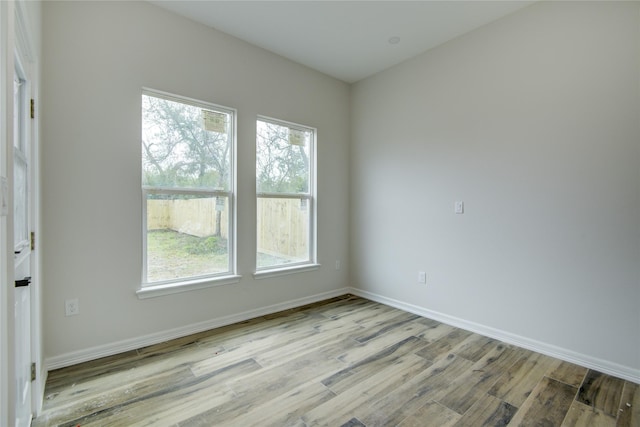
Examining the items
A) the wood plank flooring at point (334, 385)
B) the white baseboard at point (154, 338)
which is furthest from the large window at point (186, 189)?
the wood plank flooring at point (334, 385)

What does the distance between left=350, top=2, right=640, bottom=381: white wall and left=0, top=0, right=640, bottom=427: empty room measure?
16mm

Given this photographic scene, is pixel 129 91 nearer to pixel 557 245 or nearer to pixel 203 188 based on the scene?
pixel 203 188

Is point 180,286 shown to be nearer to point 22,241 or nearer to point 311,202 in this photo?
point 22,241

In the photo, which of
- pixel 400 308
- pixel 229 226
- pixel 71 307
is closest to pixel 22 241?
pixel 71 307

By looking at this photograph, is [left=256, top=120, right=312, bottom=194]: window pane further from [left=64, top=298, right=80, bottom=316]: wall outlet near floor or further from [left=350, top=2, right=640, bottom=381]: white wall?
[left=64, top=298, right=80, bottom=316]: wall outlet near floor

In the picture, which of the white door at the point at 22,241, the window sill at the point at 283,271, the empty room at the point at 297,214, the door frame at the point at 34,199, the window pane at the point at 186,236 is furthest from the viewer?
the window sill at the point at 283,271

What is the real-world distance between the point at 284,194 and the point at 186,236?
1.17m

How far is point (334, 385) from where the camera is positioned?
80.0 inches

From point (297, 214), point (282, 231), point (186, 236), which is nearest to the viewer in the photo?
point (186, 236)

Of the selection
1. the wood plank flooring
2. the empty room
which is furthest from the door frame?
the wood plank flooring

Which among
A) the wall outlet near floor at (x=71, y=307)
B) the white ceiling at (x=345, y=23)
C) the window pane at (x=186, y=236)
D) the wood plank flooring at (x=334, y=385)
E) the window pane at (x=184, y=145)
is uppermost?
the white ceiling at (x=345, y=23)

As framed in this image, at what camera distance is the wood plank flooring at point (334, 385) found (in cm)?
173

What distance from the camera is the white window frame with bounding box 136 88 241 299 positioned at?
2.55 meters

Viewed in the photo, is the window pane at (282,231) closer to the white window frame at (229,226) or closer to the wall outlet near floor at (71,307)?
the white window frame at (229,226)
